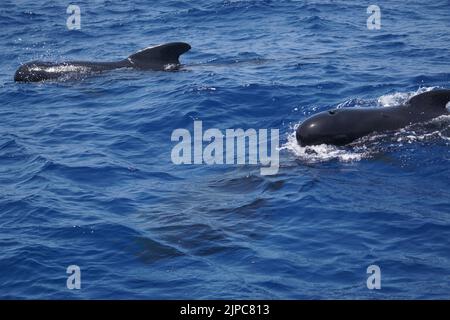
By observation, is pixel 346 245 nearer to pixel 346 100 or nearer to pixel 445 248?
pixel 445 248

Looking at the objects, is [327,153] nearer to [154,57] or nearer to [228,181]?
[228,181]

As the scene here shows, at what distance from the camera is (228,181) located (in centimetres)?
1630

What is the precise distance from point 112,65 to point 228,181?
30.8ft

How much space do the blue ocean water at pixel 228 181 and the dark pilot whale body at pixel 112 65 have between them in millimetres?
463

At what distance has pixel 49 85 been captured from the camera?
23859 millimetres

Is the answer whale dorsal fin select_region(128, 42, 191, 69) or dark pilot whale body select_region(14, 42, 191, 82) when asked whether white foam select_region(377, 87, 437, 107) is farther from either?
whale dorsal fin select_region(128, 42, 191, 69)

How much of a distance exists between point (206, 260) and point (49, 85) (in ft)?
40.3

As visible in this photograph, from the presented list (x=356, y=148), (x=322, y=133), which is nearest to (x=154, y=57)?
(x=322, y=133)

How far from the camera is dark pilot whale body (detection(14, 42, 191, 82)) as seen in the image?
24.3m

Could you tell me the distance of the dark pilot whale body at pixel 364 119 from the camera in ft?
56.6

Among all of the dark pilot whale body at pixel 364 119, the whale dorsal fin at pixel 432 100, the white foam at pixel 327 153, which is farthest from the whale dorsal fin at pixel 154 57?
the whale dorsal fin at pixel 432 100

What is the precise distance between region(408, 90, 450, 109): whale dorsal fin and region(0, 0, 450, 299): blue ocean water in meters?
0.35

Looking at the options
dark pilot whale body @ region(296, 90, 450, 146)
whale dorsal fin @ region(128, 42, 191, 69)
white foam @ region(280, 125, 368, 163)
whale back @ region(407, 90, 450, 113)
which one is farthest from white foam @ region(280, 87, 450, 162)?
whale dorsal fin @ region(128, 42, 191, 69)
